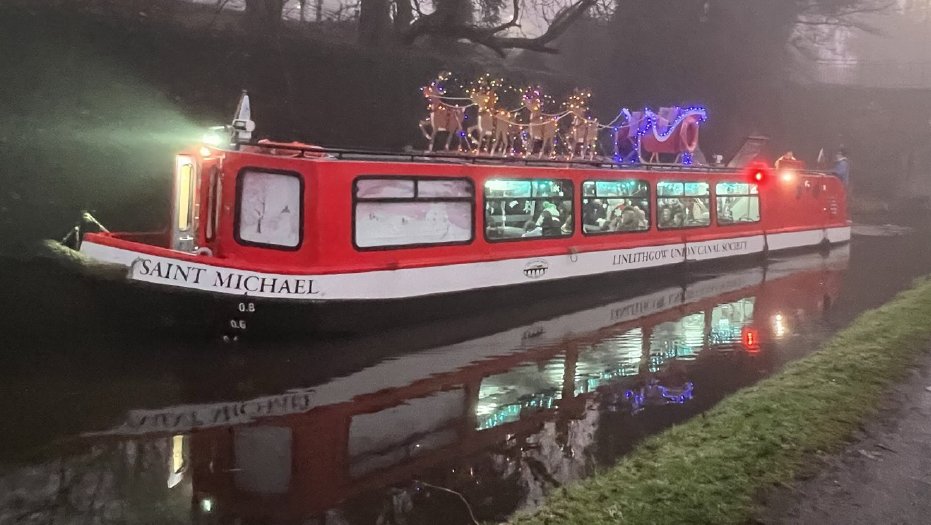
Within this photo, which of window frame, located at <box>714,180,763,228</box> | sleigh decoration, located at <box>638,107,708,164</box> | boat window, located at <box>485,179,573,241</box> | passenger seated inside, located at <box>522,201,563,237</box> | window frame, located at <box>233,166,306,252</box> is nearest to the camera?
window frame, located at <box>233,166,306,252</box>

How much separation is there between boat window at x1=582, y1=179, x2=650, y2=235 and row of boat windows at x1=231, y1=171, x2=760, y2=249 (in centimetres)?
2

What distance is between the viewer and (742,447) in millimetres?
4641

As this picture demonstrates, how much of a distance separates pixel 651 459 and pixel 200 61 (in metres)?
10.3

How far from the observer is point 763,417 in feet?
17.2

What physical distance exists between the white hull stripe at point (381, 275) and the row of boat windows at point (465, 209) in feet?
1.26

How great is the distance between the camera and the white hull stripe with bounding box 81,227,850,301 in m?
7.18

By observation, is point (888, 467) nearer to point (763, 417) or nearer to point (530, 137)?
point (763, 417)

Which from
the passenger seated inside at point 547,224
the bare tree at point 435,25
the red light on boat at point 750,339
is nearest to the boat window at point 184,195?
the passenger seated inside at point 547,224

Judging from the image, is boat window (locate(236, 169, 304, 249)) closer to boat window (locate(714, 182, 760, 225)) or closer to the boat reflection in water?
the boat reflection in water

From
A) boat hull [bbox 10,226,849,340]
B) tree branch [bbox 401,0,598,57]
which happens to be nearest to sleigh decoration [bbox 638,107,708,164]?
tree branch [bbox 401,0,598,57]

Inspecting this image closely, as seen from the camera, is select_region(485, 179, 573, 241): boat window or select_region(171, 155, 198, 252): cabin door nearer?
select_region(171, 155, 198, 252): cabin door

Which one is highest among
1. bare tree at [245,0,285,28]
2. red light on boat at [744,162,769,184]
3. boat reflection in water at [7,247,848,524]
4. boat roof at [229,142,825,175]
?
bare tree at [245,0,285,28]

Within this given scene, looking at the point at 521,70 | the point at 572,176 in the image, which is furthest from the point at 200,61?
the point at 521,70

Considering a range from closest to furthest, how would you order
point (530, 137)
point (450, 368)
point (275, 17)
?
point (450, 368) → point (530, 137) → point (275, 17)
